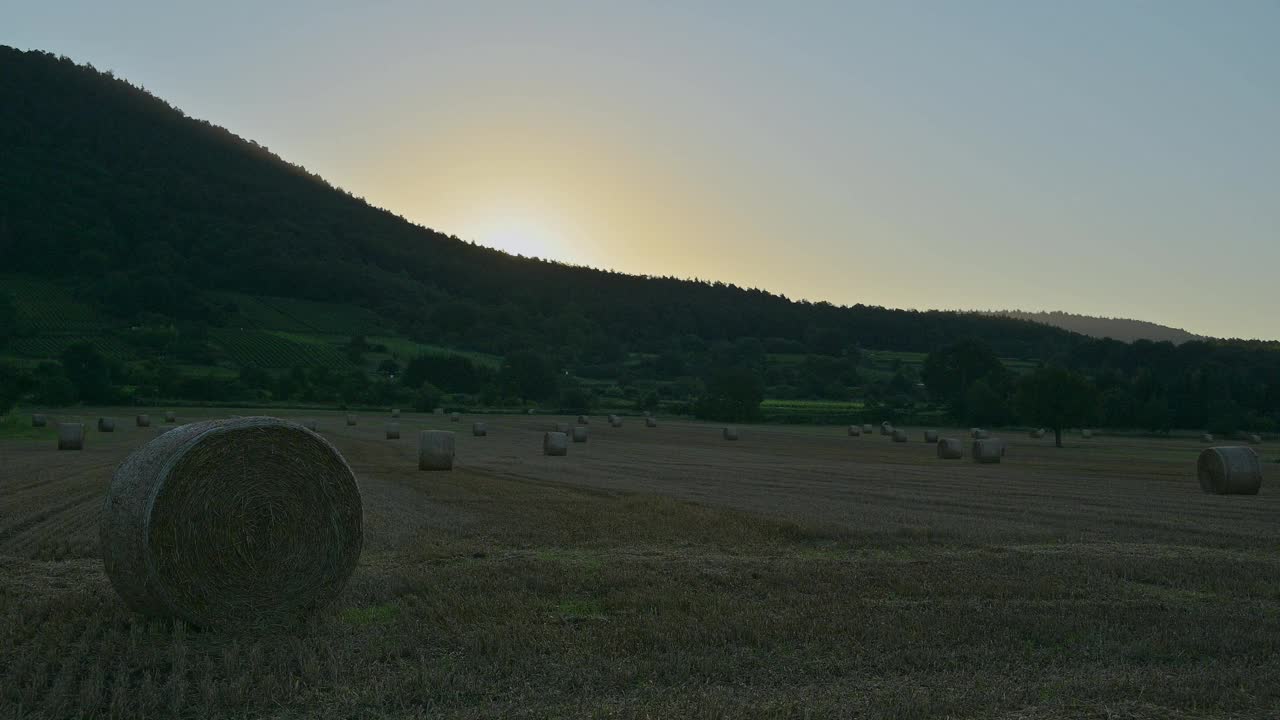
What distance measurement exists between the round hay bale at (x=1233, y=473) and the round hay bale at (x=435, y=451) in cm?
1817

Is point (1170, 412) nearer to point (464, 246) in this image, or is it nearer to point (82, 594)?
point (82, 594)

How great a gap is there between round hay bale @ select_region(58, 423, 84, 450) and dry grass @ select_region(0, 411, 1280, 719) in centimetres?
1577

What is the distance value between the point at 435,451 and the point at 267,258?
11218cm

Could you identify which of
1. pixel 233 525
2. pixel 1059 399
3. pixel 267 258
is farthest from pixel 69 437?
pixel 267 258

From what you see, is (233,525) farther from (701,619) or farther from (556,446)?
(556,446)

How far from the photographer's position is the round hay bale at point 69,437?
109 feet

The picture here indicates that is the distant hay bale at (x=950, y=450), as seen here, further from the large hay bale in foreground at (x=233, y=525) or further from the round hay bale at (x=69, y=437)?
the large hay bale in foreground at (x=233, y=525)

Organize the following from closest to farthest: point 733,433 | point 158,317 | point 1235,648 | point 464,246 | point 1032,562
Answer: point 1235,648 < point 1032,562 < point 733,433 < point 158,317 < point 464,246

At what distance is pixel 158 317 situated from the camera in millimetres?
105000

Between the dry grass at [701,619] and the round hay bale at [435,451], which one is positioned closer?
the dry grass at [701,619]

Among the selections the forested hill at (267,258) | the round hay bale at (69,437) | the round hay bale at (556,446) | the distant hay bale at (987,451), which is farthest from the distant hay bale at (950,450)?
the forested hill at (267,258)

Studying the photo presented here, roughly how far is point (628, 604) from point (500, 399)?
8532 centimetres

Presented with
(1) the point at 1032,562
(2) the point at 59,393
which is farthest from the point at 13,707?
(2) the point at 59,393

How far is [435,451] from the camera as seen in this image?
2645 cm
